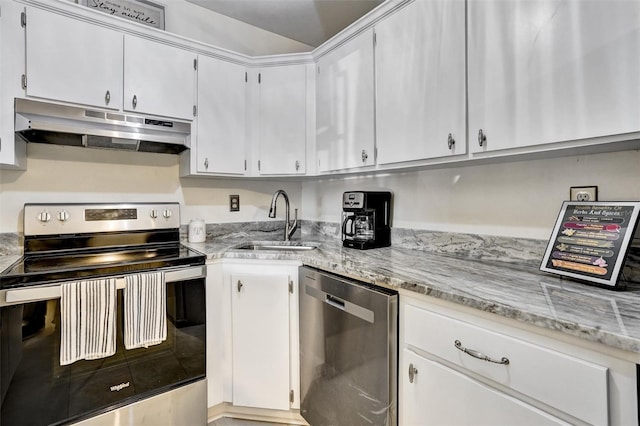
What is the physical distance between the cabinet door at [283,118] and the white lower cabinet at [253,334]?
0.82 metres

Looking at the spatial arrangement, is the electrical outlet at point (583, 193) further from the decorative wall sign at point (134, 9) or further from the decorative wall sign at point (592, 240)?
the decorative wall sign at point (134, 9)

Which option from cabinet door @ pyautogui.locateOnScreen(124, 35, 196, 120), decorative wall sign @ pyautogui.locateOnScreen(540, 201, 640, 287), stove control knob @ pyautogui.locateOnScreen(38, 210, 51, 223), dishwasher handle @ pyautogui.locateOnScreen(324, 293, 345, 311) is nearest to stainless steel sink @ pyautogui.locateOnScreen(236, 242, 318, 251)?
dishwasher handle @ pyautogui.locateOnScreen(324, 293, 345, 311)

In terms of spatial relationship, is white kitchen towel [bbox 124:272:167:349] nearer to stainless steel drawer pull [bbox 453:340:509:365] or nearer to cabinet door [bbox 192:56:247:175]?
cabinet door [bbox 192:56:247:175]

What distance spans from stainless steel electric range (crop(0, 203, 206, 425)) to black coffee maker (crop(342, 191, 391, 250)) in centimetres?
87

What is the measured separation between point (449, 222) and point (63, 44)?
220 cm

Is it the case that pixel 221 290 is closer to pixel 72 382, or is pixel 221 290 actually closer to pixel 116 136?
pixel 72 382

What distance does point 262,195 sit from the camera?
2.63 metres

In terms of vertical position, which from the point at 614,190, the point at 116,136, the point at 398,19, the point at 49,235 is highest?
the point at 398,19

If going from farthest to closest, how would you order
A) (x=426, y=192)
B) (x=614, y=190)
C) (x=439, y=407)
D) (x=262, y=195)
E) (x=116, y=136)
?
(x=262, y=195), (x=426, y=192), (x=116, y=136), (x=614, y=190), (x=439, y=407)

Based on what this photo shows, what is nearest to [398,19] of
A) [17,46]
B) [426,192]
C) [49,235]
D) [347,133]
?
[347,133]

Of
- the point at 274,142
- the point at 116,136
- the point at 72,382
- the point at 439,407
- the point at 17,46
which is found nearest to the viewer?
the point at 439,407

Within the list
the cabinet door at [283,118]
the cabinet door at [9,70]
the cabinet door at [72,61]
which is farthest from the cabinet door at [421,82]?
the cabinet door at [9,70]

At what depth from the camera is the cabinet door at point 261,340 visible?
1.74 meters

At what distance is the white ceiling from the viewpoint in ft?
7.37
